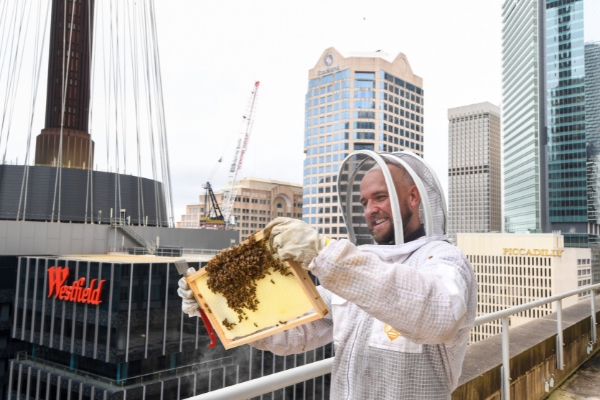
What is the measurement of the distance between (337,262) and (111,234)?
31.8 meters

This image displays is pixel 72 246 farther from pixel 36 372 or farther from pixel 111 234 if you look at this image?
pixel 36 372

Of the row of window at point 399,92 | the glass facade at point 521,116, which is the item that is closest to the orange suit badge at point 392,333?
the row of window at point 399,92

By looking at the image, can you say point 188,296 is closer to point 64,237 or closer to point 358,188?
point 358,188

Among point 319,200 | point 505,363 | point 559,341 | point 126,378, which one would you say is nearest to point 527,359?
point 505,363

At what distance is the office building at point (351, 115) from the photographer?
352ft

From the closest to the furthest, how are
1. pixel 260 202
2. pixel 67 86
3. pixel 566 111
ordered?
pixel 67 86 → pixel 566 111 → pixel 260 202

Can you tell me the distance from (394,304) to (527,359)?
138 inches

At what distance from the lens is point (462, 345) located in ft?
6.16

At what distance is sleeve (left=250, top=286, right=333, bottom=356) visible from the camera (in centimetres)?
227

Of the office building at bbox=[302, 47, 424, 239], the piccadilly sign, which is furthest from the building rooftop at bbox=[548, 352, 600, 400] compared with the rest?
the piccadilly sign

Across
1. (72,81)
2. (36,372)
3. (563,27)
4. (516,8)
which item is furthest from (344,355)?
(516,8)

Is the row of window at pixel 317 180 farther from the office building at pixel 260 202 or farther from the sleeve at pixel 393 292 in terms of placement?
the sleeve at pixel 393 292

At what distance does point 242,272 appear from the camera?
6.02 feet

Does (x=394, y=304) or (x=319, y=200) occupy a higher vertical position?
(x=319, y=200)
